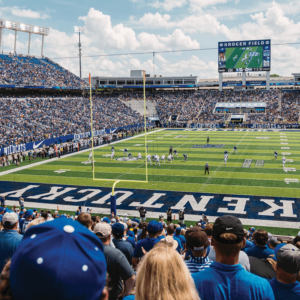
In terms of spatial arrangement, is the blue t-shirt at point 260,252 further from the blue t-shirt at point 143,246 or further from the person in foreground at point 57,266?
the person in foreground at point 57,266

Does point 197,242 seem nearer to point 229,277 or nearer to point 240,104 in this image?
point 229,277

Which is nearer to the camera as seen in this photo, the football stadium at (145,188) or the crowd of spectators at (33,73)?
the football stadium at (145,188)

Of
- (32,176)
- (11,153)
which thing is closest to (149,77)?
(11,153)

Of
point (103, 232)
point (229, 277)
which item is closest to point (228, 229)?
point (229, 277)

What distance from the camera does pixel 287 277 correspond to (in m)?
2.56

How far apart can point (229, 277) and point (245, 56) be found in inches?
2168

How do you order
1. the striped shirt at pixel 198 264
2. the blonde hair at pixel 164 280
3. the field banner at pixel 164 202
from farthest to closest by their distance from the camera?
the field banner at pixel 164 202
the striped shirt at pixel 198 264
the blonde hair at pixel 164 280

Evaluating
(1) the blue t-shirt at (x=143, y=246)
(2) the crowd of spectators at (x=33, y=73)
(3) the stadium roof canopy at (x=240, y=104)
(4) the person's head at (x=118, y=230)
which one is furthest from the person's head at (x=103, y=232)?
(3) the stadium roof canopy at (x=240, y=104)

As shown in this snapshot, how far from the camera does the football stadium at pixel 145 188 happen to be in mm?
1395

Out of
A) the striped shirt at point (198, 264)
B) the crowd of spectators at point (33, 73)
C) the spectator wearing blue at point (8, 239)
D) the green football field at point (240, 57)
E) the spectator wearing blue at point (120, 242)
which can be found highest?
the green football field at point (240, 57)

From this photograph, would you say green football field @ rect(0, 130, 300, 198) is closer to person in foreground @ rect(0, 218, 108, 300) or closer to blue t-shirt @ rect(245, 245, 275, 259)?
blue t-shirt @ rect(245, 245, 275, 259)

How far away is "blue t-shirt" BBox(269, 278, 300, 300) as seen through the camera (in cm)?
252

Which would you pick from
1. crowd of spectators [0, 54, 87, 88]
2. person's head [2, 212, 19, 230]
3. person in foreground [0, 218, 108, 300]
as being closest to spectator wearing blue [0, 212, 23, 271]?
person's head [2, 212, 19, 230]

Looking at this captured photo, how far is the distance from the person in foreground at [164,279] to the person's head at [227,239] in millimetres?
630
